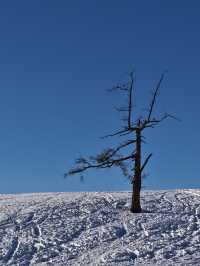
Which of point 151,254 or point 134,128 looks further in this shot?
point 134,128

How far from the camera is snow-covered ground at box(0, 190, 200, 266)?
74.2ft

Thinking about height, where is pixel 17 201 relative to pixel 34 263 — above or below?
above

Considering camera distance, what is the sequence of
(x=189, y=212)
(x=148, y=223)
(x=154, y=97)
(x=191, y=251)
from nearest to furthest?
(x=191, y=251) < (x=148, y=223) < (x=189, y=212) < (x=154, y=97)

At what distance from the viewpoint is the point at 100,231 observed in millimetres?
26359

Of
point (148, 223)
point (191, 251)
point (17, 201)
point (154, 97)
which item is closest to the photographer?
point (191, 251)

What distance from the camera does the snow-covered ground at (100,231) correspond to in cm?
2261

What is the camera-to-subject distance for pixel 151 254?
2250 centimetres

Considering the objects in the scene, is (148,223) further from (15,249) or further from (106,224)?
(15,249)

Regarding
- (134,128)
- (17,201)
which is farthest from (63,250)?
(17,201)

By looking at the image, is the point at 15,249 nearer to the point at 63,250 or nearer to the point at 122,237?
the point at 63,250

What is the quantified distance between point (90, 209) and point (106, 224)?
11.0ft

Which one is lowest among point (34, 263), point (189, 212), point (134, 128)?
point (34, 263)

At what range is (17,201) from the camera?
3616cm

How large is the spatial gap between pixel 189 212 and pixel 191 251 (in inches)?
282
